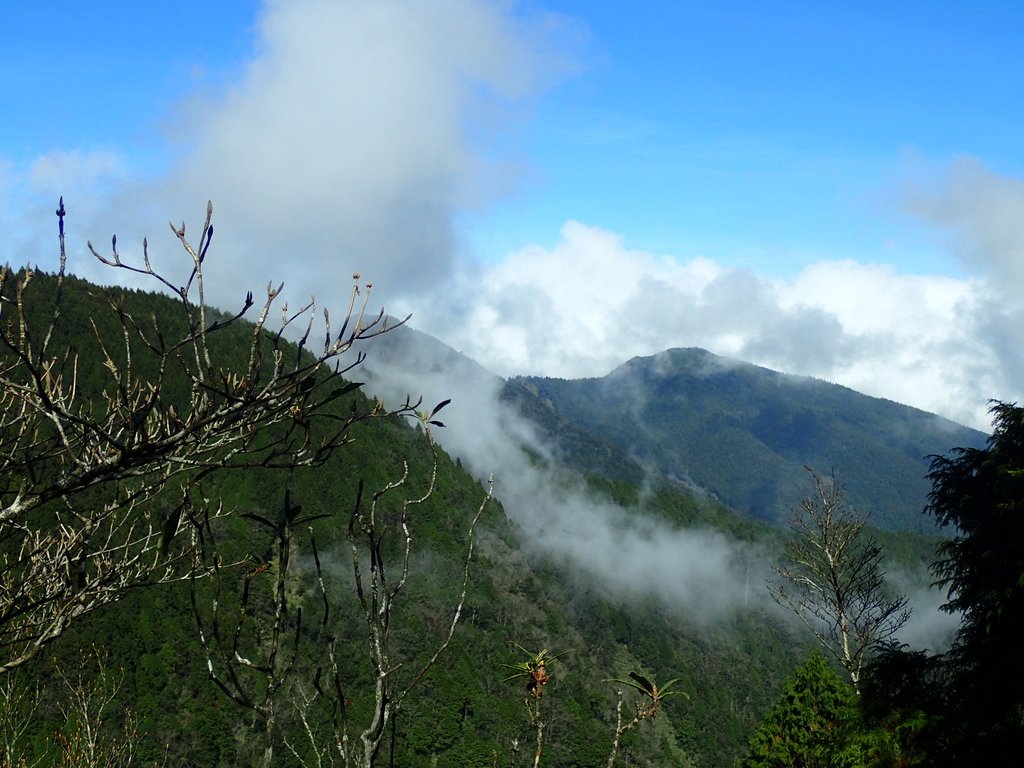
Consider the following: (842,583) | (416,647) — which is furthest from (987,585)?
(416,647)

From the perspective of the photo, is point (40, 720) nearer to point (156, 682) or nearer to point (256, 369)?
point (156, 682)

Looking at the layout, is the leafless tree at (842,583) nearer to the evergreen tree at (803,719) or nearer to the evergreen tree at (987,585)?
the evergreen tree at (987,585)

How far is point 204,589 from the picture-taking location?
346ft

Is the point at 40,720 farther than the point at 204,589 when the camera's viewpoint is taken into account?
No

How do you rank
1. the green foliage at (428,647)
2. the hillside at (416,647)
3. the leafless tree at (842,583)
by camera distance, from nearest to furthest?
1. the leafless tree at (842,583)
2. the hillside at (416,647)
3. the green foliage at (428,647)

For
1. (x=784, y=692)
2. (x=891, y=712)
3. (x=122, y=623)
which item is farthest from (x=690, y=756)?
(x=891, y=712)

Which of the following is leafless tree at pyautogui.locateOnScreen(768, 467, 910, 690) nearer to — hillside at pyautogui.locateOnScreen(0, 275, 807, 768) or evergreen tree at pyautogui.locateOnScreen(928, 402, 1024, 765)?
evergreen tree at pyautogui.locateOnScreen(928, 402, 1024, 765)

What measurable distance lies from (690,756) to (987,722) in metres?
160

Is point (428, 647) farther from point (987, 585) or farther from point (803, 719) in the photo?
point (987, 585)

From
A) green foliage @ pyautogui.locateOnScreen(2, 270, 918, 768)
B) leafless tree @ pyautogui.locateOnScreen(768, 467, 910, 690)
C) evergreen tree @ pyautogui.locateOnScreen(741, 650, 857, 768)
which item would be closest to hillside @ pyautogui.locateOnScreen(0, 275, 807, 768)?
green foliage @ pyautogui.locateOnScreen(2, 270, 918, 768)

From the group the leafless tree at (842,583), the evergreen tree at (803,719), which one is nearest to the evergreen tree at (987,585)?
the leafless tree at (842,583)

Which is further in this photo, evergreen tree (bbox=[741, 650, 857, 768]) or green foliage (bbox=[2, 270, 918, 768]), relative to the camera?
green foliage (bbox=[2, 270, 918, 768])

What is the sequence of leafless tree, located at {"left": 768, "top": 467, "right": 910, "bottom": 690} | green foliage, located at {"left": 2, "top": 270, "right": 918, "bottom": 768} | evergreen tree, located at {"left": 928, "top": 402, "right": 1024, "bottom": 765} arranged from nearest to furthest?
1. evergreen tree, located at {"left": 928, "top": 402, "right": 1024, "bottom": 765}
2. leafless tree, located at {"left": 768, "top": 467, "right": 910, "bottom": 690}
3. green foliage, located at {"left": 2, "top": 270, "right": 918, "bottom": 768}

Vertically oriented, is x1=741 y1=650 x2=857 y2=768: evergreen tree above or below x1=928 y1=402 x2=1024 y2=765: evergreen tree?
below
